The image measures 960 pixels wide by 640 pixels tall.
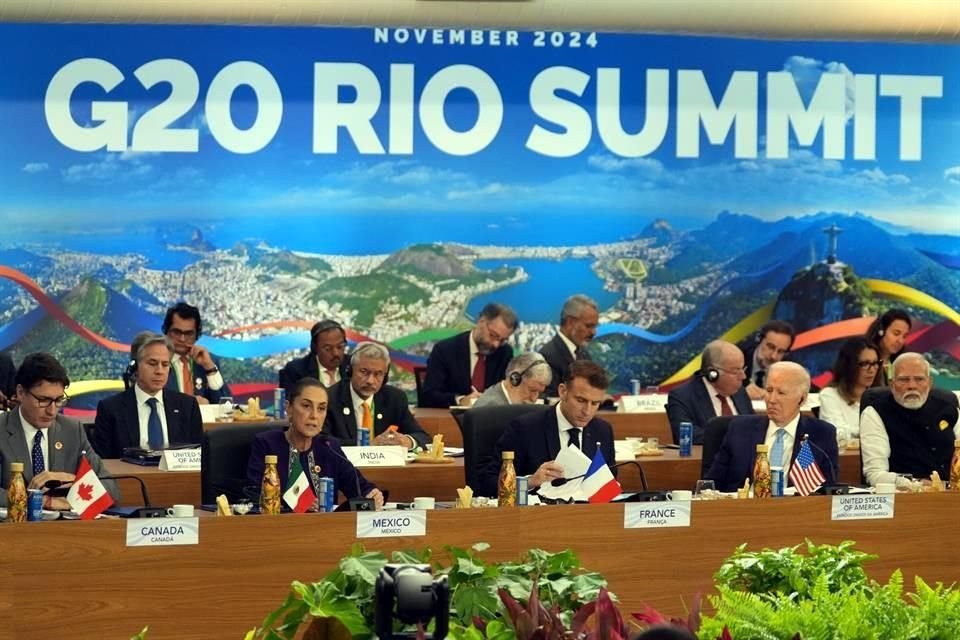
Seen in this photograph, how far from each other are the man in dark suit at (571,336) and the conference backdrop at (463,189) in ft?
2.53

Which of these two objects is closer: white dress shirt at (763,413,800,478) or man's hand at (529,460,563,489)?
man's hand at (529,460,563,489)

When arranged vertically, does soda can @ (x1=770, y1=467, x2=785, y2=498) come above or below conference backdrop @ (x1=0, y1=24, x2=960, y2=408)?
below

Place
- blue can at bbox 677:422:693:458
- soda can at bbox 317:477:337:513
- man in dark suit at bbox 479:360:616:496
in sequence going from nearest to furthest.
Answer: soda can at bbox 317:477:337:513
man in dark suit at bbox 479:360:616:496
blue can at bbox 677:422:693:458

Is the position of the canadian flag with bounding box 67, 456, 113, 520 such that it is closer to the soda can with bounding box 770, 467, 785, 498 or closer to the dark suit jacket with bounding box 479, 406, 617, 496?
the dark suit jacket with bounding box 479, 406, 617, 496

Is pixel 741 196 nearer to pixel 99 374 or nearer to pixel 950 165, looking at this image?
pixel 950 165

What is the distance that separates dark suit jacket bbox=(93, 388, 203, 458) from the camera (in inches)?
301

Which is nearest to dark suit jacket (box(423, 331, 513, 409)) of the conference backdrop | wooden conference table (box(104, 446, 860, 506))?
the conference backdrop

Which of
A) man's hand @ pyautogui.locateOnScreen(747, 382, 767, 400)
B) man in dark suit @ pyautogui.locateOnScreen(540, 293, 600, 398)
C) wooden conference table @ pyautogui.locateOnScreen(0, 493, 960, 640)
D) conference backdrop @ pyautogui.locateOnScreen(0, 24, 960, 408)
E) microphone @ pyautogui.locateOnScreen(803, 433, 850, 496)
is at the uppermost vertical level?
conference backdrop @ pyautogui.locateOnScreen(0, 24, 960, 408)

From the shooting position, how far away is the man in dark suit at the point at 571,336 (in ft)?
31.7

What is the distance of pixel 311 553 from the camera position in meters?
5.36

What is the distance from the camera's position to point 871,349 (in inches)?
335

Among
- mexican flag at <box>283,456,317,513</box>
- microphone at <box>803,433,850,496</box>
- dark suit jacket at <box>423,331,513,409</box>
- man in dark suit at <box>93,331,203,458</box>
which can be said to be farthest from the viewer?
dark suit jacket at <box>423,331,513,409</box>

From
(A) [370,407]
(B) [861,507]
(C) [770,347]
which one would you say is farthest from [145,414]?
(C) [770,347]

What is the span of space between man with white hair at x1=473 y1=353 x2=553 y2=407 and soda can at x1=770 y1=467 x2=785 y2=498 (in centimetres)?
205
